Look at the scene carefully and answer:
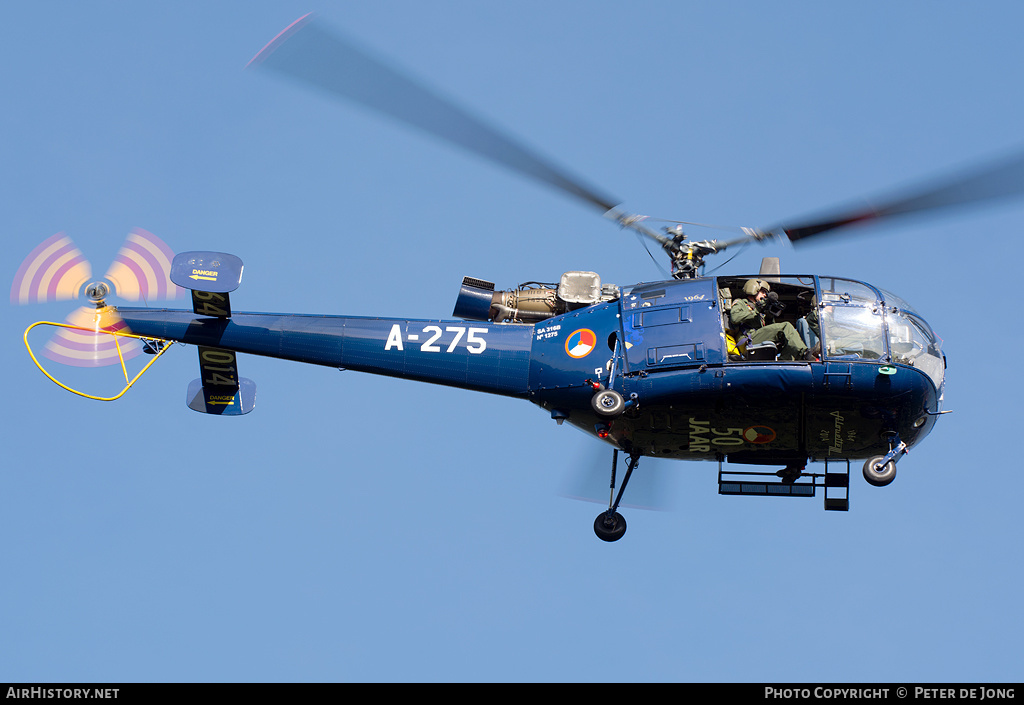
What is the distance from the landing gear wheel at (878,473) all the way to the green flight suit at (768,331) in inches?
80.2

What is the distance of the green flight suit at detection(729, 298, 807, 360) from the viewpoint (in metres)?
18.5

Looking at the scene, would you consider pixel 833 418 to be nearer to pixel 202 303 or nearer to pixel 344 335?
pixel 344 335

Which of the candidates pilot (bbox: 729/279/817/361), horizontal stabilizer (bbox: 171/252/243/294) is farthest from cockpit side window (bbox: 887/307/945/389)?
horizontal stabilizer (bbox: 171/252/243/294)

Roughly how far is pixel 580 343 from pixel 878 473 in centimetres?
507

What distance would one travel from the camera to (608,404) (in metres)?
18.7

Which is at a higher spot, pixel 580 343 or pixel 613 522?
pixel 580 343

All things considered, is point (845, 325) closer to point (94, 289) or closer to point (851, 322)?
point (851, 322)

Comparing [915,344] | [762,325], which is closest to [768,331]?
[762,325]

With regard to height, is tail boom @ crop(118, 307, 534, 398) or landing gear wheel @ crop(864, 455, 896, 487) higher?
tail boom @ crop(118, 307, 534, 398)

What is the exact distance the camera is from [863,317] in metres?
18.6

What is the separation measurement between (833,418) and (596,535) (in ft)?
15.0

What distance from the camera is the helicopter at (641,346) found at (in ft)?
60.1

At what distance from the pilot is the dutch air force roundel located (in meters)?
2.26

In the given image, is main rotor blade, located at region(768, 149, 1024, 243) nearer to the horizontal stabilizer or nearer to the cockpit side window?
the cockpit side window
